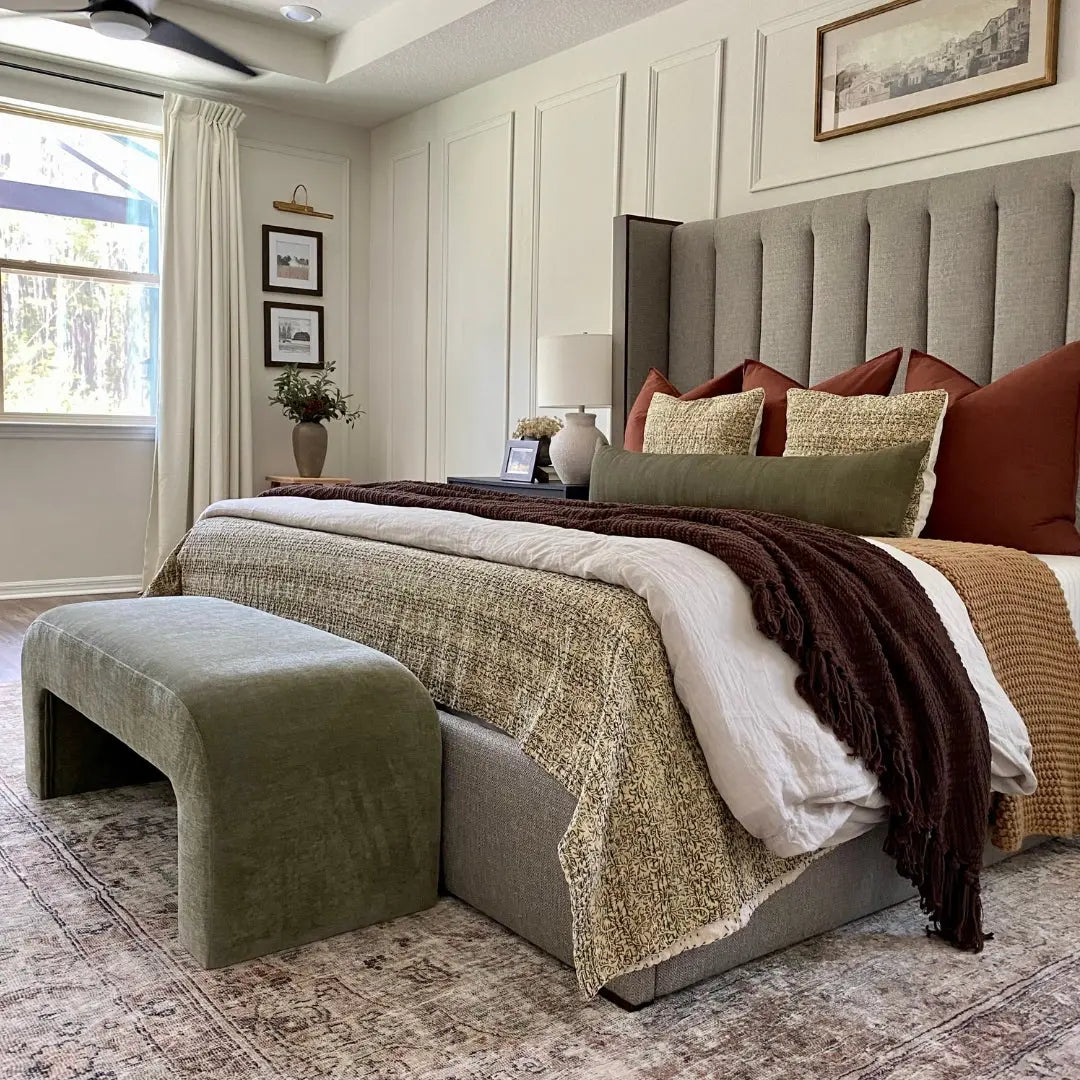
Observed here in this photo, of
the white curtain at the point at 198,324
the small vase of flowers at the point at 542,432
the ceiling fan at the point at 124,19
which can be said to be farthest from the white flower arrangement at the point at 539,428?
the ceiling fan at the point at 124,19

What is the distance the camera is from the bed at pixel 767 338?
5.73 ft

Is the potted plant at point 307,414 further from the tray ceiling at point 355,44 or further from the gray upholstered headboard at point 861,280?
the gray upholstered headboard at point 861,280

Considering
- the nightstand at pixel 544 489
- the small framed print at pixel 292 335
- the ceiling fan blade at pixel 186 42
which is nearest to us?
the nightstand at pixel 544 489

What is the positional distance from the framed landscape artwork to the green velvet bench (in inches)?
102

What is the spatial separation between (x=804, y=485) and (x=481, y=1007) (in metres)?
1.41

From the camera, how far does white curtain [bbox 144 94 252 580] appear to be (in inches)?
216

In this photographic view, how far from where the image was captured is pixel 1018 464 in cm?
257

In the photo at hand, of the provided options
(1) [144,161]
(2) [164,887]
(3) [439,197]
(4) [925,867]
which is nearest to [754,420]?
(4) [925,867]

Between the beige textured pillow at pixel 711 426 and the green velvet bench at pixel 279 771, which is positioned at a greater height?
the beige textured pillow at pixel 711 426

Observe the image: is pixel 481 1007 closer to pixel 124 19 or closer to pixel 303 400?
pixel 124 19

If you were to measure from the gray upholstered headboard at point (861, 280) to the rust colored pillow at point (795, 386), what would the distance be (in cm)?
20

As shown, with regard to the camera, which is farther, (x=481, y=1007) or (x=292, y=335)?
(x=292, y=335)

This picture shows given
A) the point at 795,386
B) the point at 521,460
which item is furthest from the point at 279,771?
the point at 521,460

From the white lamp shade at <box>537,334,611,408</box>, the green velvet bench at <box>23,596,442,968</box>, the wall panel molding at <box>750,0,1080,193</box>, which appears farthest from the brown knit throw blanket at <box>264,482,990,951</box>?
the white lamp shade at <box>537,334,611,408</box>
